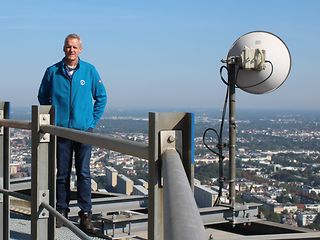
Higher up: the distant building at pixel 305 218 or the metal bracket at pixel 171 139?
the metal bracket at pixel 171 139

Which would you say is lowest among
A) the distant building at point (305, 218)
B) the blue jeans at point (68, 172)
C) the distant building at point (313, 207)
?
the distant building at point (313, 207)

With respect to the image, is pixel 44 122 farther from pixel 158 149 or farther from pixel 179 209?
pixel 179 209

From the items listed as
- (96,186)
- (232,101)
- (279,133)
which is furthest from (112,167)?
(279,133)

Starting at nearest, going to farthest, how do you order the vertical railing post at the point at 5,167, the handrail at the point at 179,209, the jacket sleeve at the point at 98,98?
the handrail at the point at 179,209 → the vertical railing post at the point at 5,167 → the jacket sleeve at the point at 98,98

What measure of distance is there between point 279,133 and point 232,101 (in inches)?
554

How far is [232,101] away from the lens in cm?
523

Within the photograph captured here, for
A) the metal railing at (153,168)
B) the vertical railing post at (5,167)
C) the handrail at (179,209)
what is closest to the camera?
the handrail at (179,209)

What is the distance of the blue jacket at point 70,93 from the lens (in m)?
3.97

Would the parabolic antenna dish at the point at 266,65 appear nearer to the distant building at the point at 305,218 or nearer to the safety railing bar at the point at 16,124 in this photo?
the distant building at the point at 305,218

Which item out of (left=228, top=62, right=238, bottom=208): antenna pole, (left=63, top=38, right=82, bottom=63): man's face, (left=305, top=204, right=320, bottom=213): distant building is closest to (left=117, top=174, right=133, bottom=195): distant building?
(left=228, top=62, right=238, bottom=208): antenna pole

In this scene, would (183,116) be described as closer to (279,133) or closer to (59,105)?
(59,105)

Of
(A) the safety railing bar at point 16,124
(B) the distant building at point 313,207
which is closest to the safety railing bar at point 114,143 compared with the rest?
(A) the safety railing bar at point 16,124

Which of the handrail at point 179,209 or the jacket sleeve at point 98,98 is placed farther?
the jacket sleeve at point 98,98

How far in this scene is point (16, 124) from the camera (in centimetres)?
299
